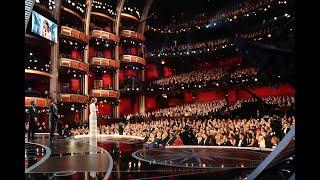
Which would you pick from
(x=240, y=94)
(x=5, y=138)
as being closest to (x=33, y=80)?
(x=240, y=94)

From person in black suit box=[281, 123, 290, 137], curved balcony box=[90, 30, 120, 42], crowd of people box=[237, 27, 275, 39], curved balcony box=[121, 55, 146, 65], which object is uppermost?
curved balcony box=[90, 30, 120, 42]

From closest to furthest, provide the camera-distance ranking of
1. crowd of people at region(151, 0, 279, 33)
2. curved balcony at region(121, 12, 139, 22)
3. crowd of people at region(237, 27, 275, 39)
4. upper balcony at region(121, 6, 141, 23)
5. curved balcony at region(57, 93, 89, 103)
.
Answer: curved balcony at region(57, 93, 89, 103), crowd of people at region(237, 27, 275, 39), crowd of people at region(151, 0, 279, 33), curved balcony at region(121, 12, 139, 22), upper balcony at region(121, 6, 141, 23)

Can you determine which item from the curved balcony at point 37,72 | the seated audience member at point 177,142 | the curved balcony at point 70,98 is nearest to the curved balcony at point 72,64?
the curved balcony at point 37,72

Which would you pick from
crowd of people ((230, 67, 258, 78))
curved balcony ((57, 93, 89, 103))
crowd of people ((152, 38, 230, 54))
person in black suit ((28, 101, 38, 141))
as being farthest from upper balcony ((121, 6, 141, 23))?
person in black suit ((28, 101, 38, 141))

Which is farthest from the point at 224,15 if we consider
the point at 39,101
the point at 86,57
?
the point at 39,101

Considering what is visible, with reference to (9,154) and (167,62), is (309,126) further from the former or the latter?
(167,62)

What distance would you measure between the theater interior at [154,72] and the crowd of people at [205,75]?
14cm

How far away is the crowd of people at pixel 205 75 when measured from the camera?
30.0 m

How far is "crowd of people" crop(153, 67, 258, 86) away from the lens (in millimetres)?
30000

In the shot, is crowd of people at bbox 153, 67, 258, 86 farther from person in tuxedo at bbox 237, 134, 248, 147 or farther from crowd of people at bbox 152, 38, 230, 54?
person in tuxedo at bbox 237, 134, 248, 147

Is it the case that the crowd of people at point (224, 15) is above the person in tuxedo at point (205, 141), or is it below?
above

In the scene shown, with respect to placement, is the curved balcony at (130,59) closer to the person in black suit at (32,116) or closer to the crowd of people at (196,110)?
the crowd of people at (196,110)

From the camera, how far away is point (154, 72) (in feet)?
135

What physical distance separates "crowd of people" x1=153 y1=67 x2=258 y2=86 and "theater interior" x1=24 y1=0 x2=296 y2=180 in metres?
0.14
